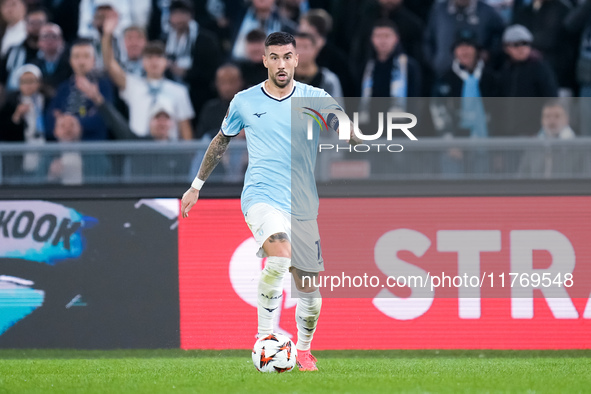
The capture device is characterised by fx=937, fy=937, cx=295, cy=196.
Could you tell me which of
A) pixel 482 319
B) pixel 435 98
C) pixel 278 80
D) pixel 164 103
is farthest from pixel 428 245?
pixel 164 103

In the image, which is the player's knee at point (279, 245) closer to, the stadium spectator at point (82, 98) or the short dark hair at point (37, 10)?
the stadium spectator at point (82, 98)

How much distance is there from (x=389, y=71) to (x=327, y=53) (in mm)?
791

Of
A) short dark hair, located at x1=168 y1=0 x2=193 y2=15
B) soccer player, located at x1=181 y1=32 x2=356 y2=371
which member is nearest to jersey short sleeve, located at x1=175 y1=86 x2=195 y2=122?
short dark hair, located at x1=168 y1=0 x2=193 y2=15

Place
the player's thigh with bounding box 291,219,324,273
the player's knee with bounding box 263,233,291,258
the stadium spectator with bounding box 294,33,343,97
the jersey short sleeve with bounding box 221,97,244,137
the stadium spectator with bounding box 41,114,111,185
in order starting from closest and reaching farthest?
the player's knee with bounding box 263,233,291,258
the player's thigh with bounding box 291,219,324,273
the jersey short sleeve with bounding box 221,97,244,137
the stadium spectator with bounding box 41,114,111,185
the stadium spectator with bounding box 294,33,343,97

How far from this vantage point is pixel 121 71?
411 inches

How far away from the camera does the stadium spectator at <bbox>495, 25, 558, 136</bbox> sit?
9.12 metres

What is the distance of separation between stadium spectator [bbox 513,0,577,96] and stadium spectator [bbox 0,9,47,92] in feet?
18.2

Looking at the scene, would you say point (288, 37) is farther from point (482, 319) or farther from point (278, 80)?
point (482, 319)

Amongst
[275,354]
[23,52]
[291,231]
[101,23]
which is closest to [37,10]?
[23,52]

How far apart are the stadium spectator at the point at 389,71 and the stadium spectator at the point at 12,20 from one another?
4.25 metres

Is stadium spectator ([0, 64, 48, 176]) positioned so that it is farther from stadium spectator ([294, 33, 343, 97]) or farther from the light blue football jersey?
the light blue football jersey

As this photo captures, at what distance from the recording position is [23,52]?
10.9 m

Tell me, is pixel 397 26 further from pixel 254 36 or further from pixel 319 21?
pixel 254 36

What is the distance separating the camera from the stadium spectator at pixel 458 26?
10.3 m
